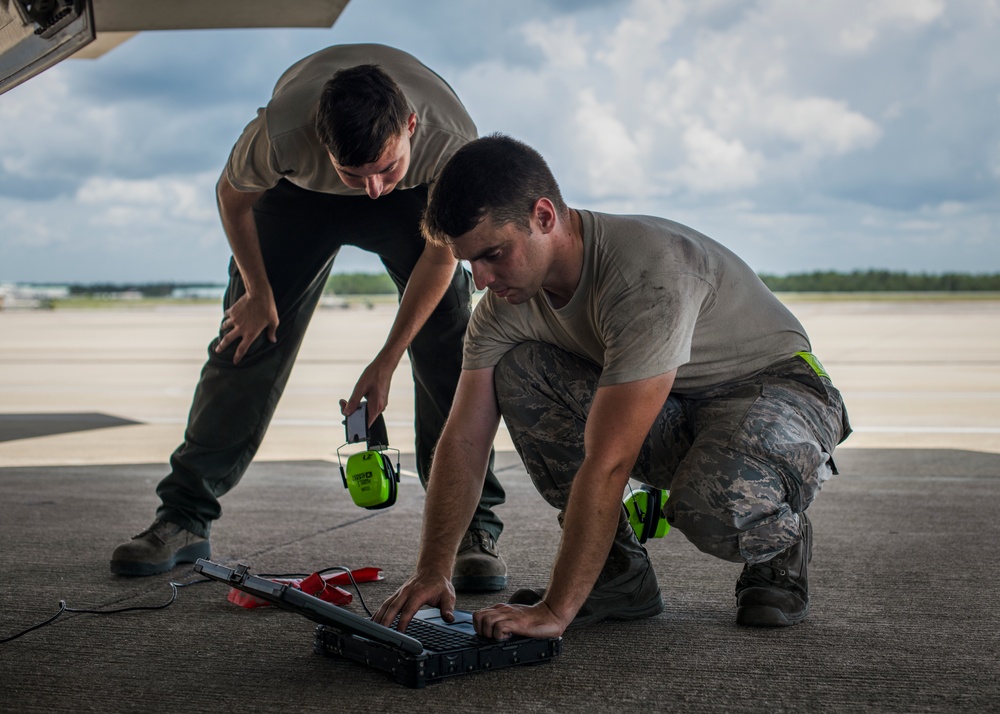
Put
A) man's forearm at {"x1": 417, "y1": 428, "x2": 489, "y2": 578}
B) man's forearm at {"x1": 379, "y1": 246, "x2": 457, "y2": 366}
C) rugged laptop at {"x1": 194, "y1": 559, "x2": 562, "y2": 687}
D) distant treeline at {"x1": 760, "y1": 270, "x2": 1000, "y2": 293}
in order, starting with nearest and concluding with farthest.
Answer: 1. rugged laptop at {"x1": 194, "y1": 559, "x2": 562, "y2": 687}
2. man's forearm at {"x1": 417, "y1": 428, "x2": 489, "y2": 578}
3. man's forearm at {"x1": 379, "y1": 246, "x2": 457, "y2": 366}
4. distant treeline at {"x1": 760, "y1": 270, "x2": 1000, "y2": 293}

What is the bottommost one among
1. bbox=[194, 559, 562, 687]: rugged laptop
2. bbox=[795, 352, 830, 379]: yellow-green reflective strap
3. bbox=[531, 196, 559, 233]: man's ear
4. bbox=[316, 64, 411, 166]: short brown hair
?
bbox=[194, 559, 562, 687]: rugged laptop

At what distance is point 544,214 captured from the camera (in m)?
2.04

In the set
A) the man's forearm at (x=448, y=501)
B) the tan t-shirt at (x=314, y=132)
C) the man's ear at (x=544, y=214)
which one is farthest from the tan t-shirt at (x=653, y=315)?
the tan t-shirt at (x=314, y=132)

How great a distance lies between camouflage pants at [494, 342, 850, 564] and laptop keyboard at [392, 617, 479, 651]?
531 mm

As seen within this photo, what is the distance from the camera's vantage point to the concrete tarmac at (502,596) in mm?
1852

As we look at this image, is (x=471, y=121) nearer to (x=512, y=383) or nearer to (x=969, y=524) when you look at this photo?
(x=512, y=383)

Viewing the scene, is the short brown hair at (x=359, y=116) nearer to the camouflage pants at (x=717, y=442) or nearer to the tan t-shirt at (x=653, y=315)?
the tan t-shirt at (x=653, y=315)

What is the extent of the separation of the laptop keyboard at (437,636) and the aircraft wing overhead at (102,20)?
1639 mm

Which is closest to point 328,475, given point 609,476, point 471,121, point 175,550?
point 175,550

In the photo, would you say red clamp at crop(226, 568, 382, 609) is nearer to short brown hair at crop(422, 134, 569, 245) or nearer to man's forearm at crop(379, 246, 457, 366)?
man's forearm at crop(379, 246, 457, 366)

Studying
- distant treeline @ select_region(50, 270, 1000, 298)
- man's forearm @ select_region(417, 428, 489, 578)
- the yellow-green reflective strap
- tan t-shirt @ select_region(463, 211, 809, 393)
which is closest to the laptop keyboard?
man's forearm @ select_region(417, 428, 489, 578)

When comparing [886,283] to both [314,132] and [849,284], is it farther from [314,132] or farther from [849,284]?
[314,132]

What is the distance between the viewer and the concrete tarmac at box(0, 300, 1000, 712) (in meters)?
1.85

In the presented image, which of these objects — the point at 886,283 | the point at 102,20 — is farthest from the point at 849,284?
the point at 102,20
